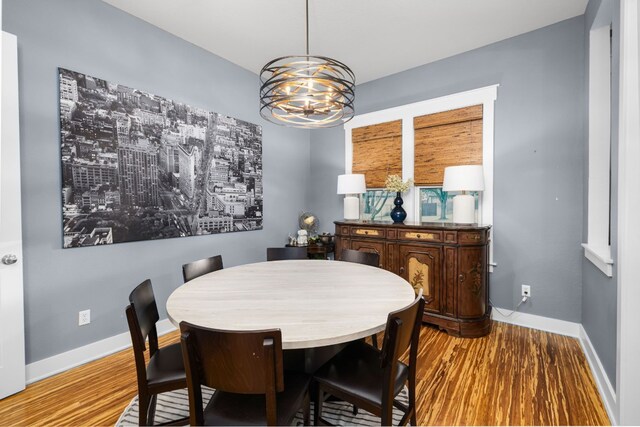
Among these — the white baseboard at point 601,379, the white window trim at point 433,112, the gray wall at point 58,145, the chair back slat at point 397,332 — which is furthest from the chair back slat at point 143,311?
the white window trim at point 433,112

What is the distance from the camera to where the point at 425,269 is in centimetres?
300

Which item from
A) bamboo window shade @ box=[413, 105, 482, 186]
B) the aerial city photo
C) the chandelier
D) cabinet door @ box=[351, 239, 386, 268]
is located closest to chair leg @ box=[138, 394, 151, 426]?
the aerial city photo

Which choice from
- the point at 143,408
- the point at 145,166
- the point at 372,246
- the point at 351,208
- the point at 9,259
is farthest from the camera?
the point at 351,208

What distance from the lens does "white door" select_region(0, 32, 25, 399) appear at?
189cm

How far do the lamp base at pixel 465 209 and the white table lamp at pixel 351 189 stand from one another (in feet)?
3.72

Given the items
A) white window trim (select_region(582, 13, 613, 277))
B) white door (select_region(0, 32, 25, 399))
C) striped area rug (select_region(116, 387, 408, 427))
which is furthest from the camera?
white window trim (select_region(582, 13, 613, 277))

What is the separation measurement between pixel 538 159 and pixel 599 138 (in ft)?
1.62

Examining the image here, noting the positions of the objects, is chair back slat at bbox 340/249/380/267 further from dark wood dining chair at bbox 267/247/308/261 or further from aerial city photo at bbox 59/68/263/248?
aerial city photo at bbox 59/68/263/248

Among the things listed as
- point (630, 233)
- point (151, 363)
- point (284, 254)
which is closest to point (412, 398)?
point (151, 363)

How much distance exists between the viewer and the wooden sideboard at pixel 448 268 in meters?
2.78

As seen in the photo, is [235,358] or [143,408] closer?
[235,358]

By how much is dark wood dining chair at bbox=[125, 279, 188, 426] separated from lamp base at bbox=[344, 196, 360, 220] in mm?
2624

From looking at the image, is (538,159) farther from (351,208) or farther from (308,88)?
(308,88)

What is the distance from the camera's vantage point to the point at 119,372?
7.36ft
